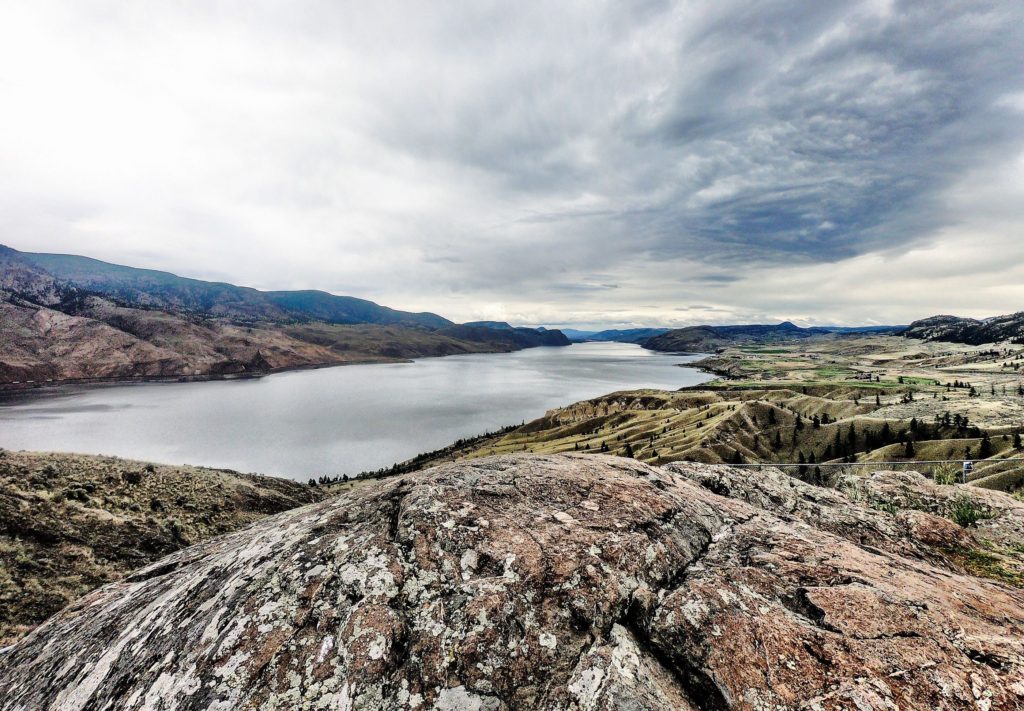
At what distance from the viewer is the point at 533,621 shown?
14.1ft

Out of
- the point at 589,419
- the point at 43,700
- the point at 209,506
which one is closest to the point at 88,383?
the point at 589,419

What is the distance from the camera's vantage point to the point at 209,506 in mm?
21797

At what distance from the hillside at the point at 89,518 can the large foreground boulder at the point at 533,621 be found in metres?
11.0

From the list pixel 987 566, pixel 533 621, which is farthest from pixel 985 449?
pixel 533 621

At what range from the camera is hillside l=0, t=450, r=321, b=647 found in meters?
13.0


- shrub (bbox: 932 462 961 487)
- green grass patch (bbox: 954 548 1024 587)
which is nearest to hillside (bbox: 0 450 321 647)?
green grass patch (bbox: 954 548 1024 587)

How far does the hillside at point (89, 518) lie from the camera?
42.7 ft

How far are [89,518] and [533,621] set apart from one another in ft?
71.3

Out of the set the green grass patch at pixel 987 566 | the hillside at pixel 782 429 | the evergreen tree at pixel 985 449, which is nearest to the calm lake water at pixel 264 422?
the hillside at pixel 782 429

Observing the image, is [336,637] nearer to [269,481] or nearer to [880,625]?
[880,625]

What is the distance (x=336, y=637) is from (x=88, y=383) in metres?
283

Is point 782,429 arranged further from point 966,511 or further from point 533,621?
point 533,621

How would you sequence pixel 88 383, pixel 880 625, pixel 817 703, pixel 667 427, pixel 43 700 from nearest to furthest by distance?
pixel 817 703, pixel 880 625, pixel 43 700, pixel 667 427, pixel 88 383

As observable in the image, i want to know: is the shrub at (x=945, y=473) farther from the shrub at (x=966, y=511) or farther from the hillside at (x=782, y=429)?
the hillside at (x=782, y=429)
